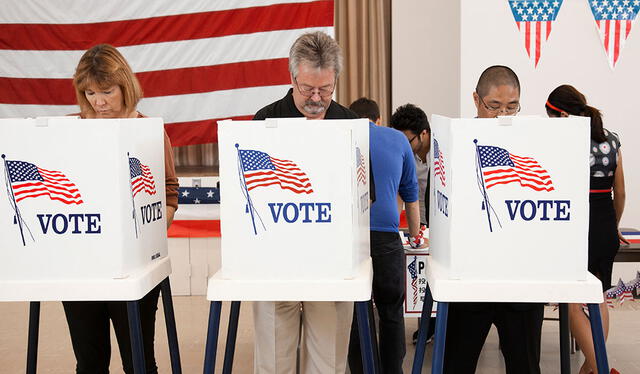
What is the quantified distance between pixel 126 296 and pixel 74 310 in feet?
1.23

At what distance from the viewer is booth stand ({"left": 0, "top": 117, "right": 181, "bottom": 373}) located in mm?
1825

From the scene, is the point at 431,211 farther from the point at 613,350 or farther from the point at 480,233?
the point at 613,350

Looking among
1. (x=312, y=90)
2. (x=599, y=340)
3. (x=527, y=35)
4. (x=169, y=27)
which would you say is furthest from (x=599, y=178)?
(x=169, y=27)

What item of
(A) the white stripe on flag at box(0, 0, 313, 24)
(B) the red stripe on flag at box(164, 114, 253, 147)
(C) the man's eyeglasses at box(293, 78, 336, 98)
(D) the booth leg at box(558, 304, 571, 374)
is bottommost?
(D) the booth leg at box(558, 304, 571, 374)

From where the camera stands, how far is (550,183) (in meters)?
1.75

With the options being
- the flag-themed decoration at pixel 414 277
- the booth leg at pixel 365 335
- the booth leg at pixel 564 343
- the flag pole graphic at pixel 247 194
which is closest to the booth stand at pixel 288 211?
the flag pole graphic at pixel 247 194

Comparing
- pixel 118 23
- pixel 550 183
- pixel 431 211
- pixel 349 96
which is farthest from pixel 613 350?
pixel 118 23

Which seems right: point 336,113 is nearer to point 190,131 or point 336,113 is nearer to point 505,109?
point 505,109

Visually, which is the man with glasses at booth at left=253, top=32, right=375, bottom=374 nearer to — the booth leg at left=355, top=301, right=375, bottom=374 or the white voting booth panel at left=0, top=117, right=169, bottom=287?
the booth leg at left=355, top=301, right=375, bottom=374

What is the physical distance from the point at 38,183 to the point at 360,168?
2.81 feet

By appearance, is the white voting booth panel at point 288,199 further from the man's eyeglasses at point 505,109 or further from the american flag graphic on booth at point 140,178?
the man's eyeglasses at point 505,109

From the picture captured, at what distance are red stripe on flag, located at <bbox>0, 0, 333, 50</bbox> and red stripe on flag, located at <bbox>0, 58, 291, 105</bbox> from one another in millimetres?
245

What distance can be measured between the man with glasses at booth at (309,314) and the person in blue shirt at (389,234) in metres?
0.31

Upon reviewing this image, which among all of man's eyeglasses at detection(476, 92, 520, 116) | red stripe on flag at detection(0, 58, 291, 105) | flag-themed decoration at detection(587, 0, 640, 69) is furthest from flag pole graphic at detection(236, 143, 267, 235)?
red stripe on flag at detection(0, 58, 291, 105)
